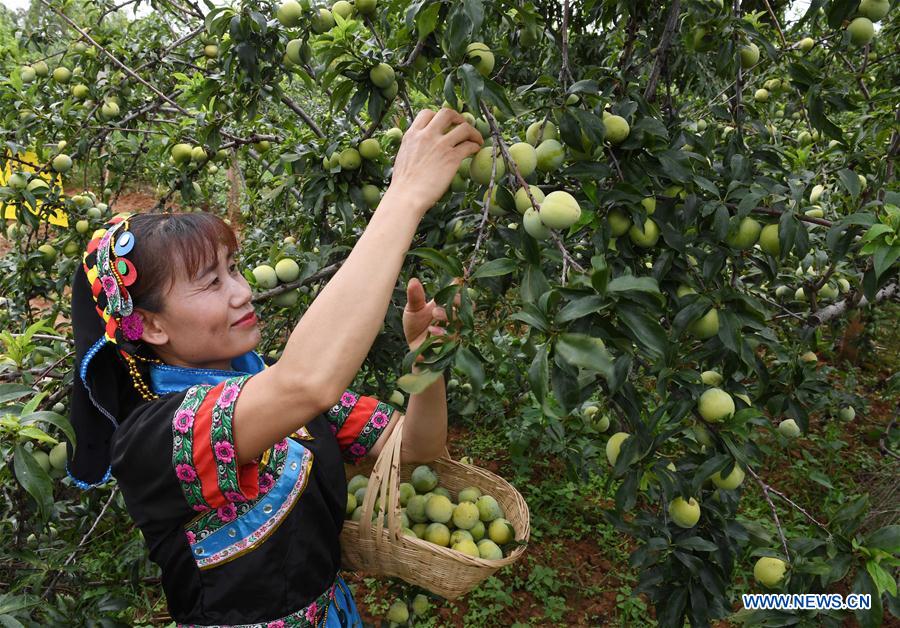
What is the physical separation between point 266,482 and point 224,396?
0.28 m

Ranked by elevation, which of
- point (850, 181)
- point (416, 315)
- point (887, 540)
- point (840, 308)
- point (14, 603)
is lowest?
point (14, 603)

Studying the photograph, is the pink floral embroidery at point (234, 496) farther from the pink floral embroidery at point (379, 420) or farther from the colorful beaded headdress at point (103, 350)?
the pink floral embroidery at point (379, 420)

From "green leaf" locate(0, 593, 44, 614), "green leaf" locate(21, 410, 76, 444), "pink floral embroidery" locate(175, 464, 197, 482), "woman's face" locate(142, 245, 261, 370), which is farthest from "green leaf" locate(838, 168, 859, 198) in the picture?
"green leaf" locate(0, 593, 44, 614)

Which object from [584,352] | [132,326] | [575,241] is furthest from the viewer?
[575,241]

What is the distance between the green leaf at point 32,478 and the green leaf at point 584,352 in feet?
3.37

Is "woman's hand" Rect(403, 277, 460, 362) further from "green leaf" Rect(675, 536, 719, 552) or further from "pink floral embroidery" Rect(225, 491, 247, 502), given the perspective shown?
"green leaf" Rect(675, 536, 719, 552)

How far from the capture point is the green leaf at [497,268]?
99cm

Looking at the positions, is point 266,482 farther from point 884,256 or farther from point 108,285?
point 884,256

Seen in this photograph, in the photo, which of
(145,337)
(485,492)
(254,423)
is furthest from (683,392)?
(145,337)

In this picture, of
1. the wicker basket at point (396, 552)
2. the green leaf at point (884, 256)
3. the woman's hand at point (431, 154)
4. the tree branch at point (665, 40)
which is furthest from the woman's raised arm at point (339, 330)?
the green leaf at point (884, 256)

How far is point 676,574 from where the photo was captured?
4.66ft

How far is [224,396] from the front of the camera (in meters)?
1.03

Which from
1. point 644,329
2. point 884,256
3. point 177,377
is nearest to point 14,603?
point 177,377

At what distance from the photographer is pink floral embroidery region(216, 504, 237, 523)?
3.92ft
